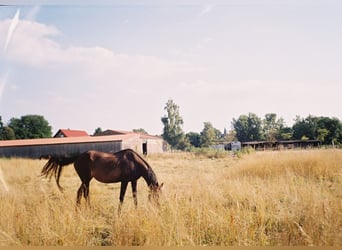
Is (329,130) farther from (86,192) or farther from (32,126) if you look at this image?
(32,126)

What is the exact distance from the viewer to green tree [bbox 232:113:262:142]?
12.0ft

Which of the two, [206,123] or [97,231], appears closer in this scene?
[97,231]

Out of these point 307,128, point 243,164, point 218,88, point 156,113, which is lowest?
point 243,164

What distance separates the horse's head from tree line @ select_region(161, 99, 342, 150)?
0.58 metres

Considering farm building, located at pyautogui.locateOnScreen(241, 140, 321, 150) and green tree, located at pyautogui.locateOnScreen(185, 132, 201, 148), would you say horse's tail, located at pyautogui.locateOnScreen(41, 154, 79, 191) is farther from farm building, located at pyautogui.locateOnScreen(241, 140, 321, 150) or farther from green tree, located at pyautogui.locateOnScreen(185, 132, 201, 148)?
farm building, located at pyautogui.locateOnScreen(241, 140, 321, 150)

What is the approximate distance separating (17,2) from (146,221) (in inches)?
116

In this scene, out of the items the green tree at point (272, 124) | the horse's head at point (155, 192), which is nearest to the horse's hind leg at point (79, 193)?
the horse's head at point (155, 192)

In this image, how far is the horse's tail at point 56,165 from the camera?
364 centimetres

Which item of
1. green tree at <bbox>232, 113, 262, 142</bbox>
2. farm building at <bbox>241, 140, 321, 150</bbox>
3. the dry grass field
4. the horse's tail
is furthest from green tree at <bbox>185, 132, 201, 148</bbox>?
the horse's tail

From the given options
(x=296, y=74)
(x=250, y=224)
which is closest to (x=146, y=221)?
(x=250, y=224)

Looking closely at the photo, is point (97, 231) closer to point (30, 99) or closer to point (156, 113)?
point (156, 113)

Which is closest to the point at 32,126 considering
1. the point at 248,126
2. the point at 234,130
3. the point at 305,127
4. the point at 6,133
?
the point at 6,133

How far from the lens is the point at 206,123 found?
148 inches

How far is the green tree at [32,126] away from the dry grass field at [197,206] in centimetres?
37
